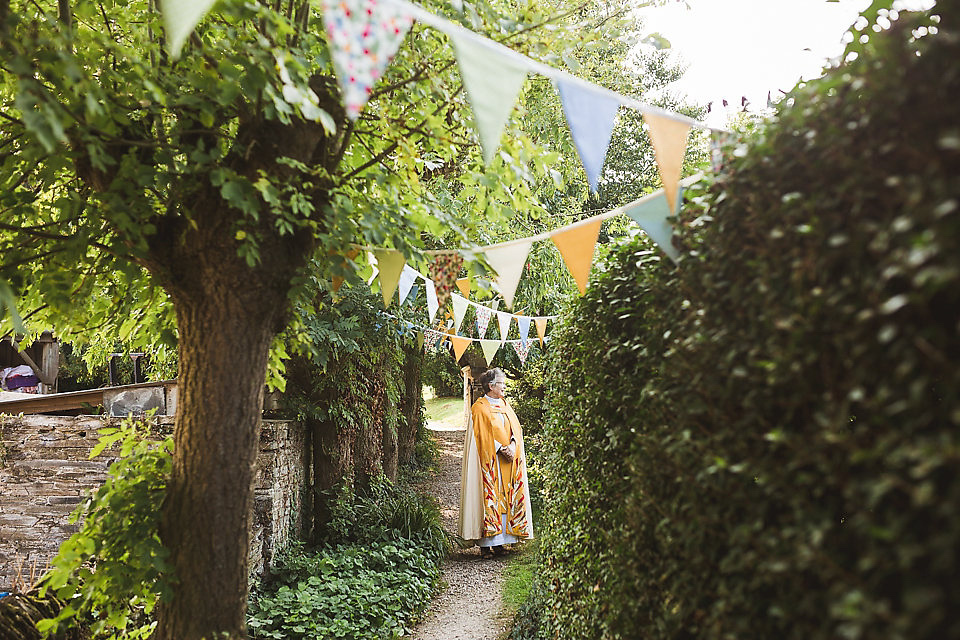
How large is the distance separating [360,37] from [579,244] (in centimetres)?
159

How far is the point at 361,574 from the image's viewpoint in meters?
6.04

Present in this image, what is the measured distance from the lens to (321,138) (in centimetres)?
344

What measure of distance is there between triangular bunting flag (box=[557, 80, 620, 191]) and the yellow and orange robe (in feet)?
17.0

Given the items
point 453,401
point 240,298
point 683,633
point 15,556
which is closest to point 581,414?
point 683,633

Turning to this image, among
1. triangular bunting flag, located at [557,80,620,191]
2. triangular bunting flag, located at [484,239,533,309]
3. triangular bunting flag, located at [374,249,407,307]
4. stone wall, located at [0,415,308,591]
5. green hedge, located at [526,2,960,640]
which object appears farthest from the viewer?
stone wall, located at [0,415,308,591]

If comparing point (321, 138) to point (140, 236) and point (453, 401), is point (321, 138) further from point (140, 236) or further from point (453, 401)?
point (453, 401)

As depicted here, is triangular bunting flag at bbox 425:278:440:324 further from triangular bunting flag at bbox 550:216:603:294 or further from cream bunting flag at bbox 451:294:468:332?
triangular bunting flag at bbox 550:216:603:294

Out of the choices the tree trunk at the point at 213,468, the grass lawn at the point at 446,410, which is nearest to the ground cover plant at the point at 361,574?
the tree trunk at the point at 213,468

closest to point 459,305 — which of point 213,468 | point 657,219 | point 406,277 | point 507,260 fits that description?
point 406,277

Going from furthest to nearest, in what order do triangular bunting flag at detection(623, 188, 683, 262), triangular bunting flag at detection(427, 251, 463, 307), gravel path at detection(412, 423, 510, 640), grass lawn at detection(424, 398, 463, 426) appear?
grass lawn at detection(424, 398, 463, 426), gravel path at detection(412, 423, 510, 640), triangular bunting flag at detection(427, 251, 463, 307), triangular bunting flag at detection(623, 188, 683, 262)

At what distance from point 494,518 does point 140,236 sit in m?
5.37

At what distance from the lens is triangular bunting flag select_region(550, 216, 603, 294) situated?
3.15 metres

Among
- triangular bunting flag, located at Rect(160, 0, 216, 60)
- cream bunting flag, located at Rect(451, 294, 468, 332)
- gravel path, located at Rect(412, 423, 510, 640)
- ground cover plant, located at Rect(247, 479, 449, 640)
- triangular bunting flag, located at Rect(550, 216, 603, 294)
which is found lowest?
gravel path, located at Rect(412, 423, 510, 640)

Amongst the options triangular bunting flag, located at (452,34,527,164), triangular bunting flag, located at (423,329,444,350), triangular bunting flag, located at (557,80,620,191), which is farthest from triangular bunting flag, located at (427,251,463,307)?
triangular bunting flag, located at (423,329,444,350)
